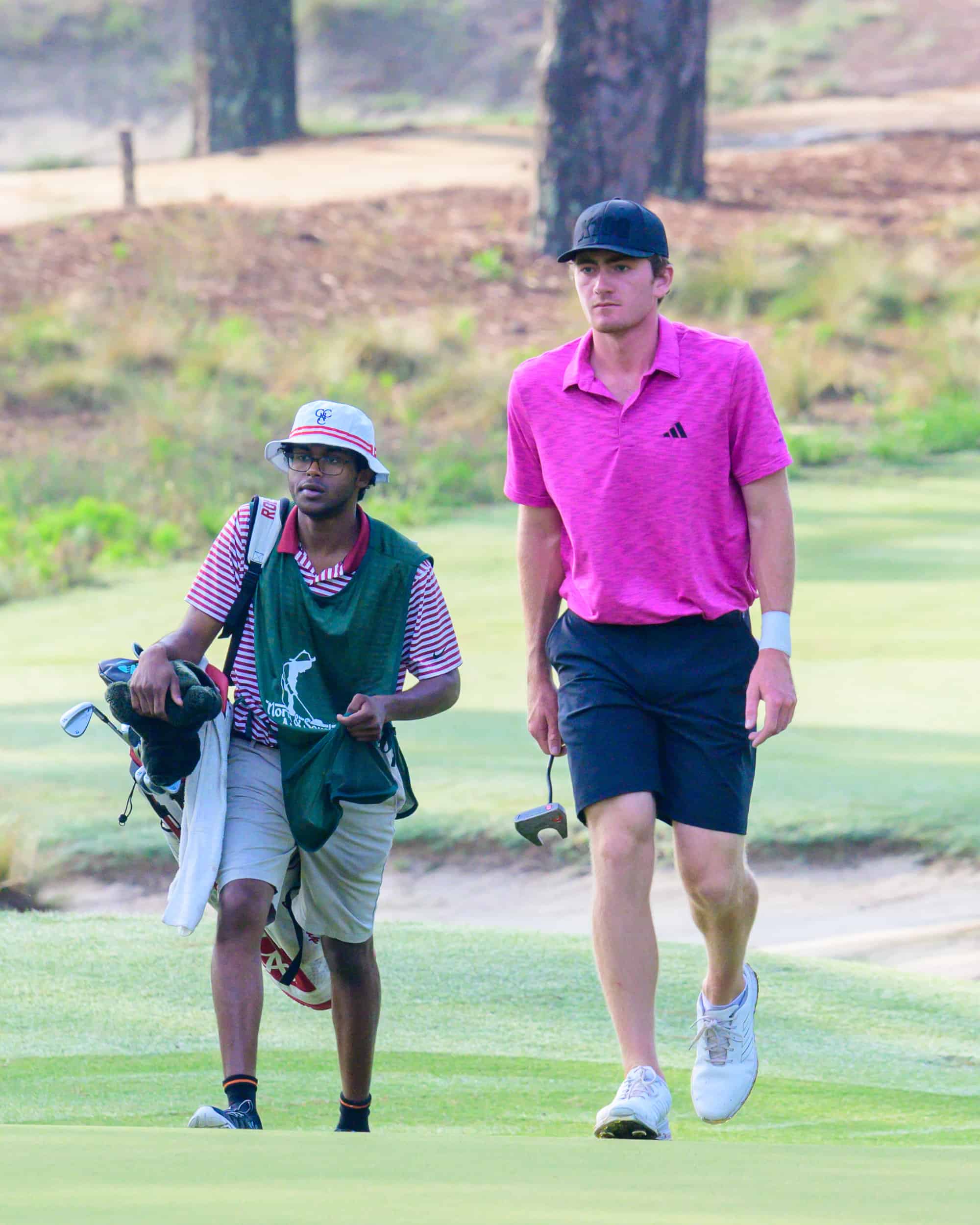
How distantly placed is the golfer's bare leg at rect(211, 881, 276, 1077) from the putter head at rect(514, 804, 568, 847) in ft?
2.13

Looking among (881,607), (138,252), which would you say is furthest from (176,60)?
(881,607)

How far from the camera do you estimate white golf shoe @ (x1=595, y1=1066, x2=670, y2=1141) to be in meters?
4.52

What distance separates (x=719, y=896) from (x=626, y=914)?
270 mm

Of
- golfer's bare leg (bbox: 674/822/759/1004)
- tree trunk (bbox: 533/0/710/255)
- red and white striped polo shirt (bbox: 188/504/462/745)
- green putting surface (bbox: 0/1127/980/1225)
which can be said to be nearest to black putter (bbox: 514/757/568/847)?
golfer's bare leg (bbox: 674/822/759/1004)

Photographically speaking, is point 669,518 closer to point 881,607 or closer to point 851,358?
point 881,607

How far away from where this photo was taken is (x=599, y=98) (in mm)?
23500

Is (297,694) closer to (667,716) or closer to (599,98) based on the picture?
(667,716)

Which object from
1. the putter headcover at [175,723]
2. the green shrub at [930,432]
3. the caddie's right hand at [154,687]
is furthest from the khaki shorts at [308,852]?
the green shrub at [930,432]

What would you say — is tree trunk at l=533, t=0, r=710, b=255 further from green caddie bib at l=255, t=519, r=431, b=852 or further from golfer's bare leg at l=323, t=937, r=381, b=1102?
golfer's bare leg at l=323, t=937, r=381, b=1102

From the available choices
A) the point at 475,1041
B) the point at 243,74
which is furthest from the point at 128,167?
the point at 475,1041

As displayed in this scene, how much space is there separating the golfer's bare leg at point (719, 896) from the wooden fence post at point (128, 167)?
24.2m

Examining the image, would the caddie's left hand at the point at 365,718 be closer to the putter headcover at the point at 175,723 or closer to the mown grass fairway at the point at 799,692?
the putter headcover at the point at 175,723

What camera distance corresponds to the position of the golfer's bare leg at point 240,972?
485 centimetres

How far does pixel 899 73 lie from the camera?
45.6 meters
